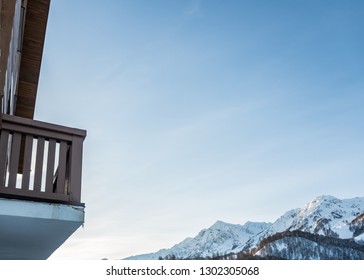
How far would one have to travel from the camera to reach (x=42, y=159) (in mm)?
3834

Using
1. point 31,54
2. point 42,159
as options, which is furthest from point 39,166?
point 31,54

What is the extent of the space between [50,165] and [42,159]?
0.33 feet

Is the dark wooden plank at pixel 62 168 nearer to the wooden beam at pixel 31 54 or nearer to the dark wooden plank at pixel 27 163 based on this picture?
the dark wooden plank at pixel 27 163

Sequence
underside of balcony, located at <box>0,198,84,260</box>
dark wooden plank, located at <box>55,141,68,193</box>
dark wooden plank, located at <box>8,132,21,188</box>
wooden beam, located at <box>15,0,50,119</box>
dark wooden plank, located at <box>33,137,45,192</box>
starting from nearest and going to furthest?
underside of balcony, located at <box>0,198,84,260</box> → dark wooden plank, located at <box>8,132,21,188</box> → dark wooden plank, located at <box>33,137,45,192</box> → dark wooden plank, located at <box>55,141,68,193</box> → wooden beam, located at <box>15,0,50,119</box>

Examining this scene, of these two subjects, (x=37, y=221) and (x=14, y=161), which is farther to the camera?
(x=14, y=161)

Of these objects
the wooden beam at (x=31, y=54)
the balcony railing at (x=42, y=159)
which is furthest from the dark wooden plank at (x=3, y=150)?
the wooden beam at (x=31, y=54)

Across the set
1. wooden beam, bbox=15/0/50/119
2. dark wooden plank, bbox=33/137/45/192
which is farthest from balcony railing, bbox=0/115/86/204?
wooden beam, bbox=15/0/50/119

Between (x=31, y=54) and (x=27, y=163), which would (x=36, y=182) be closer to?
(x=27, y=163)

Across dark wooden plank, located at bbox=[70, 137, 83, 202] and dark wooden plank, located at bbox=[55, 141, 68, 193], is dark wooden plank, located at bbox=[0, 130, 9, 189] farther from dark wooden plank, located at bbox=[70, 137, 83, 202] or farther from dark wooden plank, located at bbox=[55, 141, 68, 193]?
dark wooden plank, located at bbox=[70, 137, 83, 202]

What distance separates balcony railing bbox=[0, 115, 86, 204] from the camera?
143 inches

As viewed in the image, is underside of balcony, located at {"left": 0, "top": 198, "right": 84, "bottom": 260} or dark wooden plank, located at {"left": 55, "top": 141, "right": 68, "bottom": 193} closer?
underside of balcony, located at {"left": 0, "top": 198, "right": 84, "bottom": 260}
